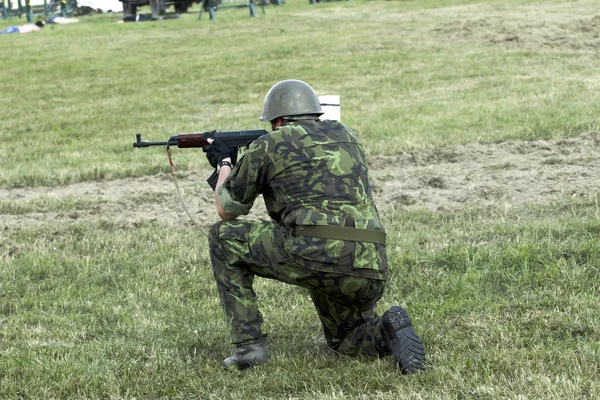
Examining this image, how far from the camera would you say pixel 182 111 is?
53.4 ft

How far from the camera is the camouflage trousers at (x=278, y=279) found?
196 inches

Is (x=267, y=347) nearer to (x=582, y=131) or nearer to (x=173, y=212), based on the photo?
(x=173, y=212)

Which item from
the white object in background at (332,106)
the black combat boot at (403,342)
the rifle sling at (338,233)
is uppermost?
the rifle sling at (338,233)

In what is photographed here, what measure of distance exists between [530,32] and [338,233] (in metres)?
18.6

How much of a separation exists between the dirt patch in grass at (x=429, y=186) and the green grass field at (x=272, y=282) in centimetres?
7

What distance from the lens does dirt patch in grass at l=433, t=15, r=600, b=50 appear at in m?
21.2

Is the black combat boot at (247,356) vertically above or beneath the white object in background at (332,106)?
beneath

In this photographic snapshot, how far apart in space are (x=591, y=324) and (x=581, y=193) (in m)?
3.79

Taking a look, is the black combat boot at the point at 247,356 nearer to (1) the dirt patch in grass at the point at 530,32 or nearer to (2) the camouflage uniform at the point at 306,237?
(2) the camouflage uniform at the point at 306,237

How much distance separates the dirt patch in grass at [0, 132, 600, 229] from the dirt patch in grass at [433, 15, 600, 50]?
34.1 feet

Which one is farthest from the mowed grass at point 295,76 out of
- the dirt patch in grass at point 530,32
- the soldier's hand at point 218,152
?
the soldier's hand at point 218,152

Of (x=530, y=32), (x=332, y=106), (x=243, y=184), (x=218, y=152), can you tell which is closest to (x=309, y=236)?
(x=243, y=184)

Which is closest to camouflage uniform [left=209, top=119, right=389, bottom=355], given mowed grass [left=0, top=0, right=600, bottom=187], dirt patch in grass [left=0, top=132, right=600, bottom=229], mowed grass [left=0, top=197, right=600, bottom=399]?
mowed grass [left=0, top=197, right=600, bottom=399]

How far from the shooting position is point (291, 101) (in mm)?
5238
